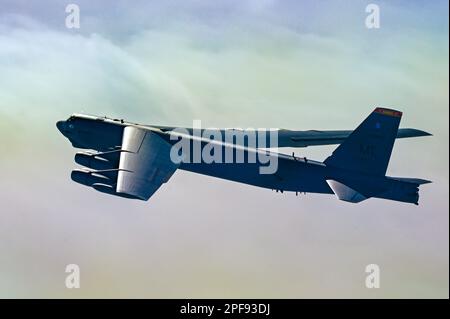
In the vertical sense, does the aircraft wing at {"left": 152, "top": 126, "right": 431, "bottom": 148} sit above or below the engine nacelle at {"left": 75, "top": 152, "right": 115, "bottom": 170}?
above

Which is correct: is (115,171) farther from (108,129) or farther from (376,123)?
(376,123)

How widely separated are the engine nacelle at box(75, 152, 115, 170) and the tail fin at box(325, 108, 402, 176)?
553 inches

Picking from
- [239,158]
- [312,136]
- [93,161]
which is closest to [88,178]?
[93,161]

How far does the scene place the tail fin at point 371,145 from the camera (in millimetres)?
48938

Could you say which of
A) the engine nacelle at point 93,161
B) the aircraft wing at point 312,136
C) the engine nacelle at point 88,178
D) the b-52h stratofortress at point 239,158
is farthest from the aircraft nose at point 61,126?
the aircraft wing at point 312,136

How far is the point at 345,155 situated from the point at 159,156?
11.8 metres

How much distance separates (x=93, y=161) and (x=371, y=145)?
57.0ft

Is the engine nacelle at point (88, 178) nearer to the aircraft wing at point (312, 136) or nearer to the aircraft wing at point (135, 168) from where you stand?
the aircraft wing at point (135, 168)

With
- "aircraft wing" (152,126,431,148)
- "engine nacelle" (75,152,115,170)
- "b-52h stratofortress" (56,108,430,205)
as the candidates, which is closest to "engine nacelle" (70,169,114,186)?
"b-52h stratofortress" (56,108,430,205)

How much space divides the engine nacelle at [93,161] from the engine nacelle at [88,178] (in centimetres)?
297

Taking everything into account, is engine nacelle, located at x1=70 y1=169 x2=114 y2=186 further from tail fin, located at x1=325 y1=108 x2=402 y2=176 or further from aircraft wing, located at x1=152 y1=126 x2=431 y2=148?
tail fin, located at x1=325 y1=108 x2=402 y2=176

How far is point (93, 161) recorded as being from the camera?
2037 inches

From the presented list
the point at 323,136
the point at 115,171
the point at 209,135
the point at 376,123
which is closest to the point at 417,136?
the point at 323,136

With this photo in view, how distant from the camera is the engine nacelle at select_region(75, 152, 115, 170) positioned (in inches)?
2032
